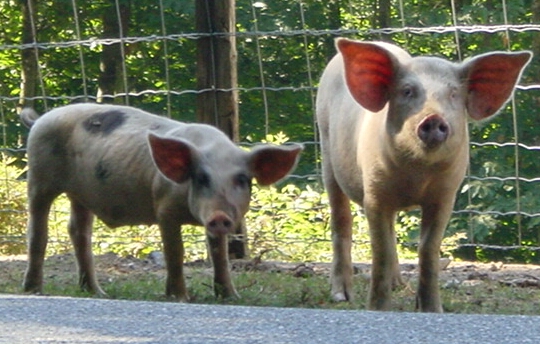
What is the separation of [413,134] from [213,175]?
1229 mm

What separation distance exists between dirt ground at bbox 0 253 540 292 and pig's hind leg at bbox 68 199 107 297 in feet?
1.84

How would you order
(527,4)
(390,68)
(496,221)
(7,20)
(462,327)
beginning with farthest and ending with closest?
(7,20) < (527,4) < (496,221) < (390,68) < (462,327)

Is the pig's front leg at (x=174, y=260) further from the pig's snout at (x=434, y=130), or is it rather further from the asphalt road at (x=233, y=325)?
the pig's snout at (x=434, y=130)

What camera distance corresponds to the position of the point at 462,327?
5.73 meters

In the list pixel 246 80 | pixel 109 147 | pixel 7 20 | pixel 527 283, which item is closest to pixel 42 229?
pixel 109 147

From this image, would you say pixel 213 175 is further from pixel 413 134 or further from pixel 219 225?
pixel 413 134

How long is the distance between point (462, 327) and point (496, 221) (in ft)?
31.4

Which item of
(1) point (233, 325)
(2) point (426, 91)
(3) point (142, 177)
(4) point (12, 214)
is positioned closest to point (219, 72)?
(3) point (142, 177)

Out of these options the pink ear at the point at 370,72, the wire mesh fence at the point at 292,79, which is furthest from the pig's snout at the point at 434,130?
the wire mesh fence at the point at 292,79

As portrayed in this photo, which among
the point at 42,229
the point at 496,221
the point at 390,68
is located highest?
the point at 390,68

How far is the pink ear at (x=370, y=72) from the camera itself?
22.7 feet

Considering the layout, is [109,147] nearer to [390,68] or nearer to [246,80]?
[390,68]

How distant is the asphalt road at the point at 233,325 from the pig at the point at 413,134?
0.79 metres

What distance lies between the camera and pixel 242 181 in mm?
7414
